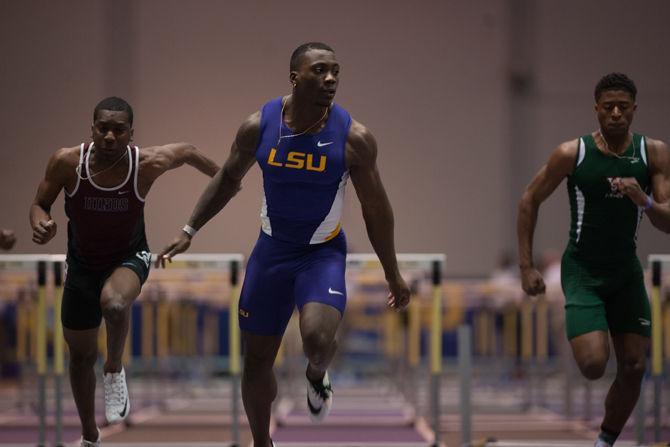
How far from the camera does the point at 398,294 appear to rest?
557cm

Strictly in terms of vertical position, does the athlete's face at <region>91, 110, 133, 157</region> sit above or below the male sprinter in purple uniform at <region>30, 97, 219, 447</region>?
above

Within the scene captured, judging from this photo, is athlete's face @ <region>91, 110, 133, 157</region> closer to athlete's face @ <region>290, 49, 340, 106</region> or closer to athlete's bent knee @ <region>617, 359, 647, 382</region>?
athlete's face @ <region>290, 49, 340, 106</region>

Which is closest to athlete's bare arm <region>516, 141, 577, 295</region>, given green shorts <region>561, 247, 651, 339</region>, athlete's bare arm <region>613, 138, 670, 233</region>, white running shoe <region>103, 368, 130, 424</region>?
green shorts <region>561, 247, 651, 339</region>

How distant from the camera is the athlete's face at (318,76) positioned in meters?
5.18

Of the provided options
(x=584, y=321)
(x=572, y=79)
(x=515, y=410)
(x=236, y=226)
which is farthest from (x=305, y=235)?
(x=572, y=79)

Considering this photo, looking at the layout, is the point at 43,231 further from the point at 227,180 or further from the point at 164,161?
the point at 227,180

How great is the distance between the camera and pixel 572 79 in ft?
59.8

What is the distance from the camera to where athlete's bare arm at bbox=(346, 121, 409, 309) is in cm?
529

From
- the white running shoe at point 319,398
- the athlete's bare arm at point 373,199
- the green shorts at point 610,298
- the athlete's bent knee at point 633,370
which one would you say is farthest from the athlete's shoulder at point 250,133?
the athlete's bent knee at point 633,370

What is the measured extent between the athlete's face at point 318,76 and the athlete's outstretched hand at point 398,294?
101 centimetres

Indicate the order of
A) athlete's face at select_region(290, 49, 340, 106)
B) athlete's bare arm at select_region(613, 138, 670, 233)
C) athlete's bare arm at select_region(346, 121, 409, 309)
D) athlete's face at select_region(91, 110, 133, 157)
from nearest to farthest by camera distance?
athlete's face at select_region(290, 49, 340, 106), athlete's bare arm at select_region(346, 121, 409, 309), athlete's bare arm at select_region(613, 138, 670, 233), athlete's face at select_region(91, 110, 133, 157)

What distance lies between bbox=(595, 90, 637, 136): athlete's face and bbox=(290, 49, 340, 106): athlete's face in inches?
61.8

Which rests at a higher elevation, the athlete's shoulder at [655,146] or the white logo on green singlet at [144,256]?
the athlete's shoulder at [655,146]

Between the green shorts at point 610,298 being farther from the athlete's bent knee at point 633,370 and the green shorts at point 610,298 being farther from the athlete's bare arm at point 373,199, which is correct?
the athlete's bare arm at point 373,199
